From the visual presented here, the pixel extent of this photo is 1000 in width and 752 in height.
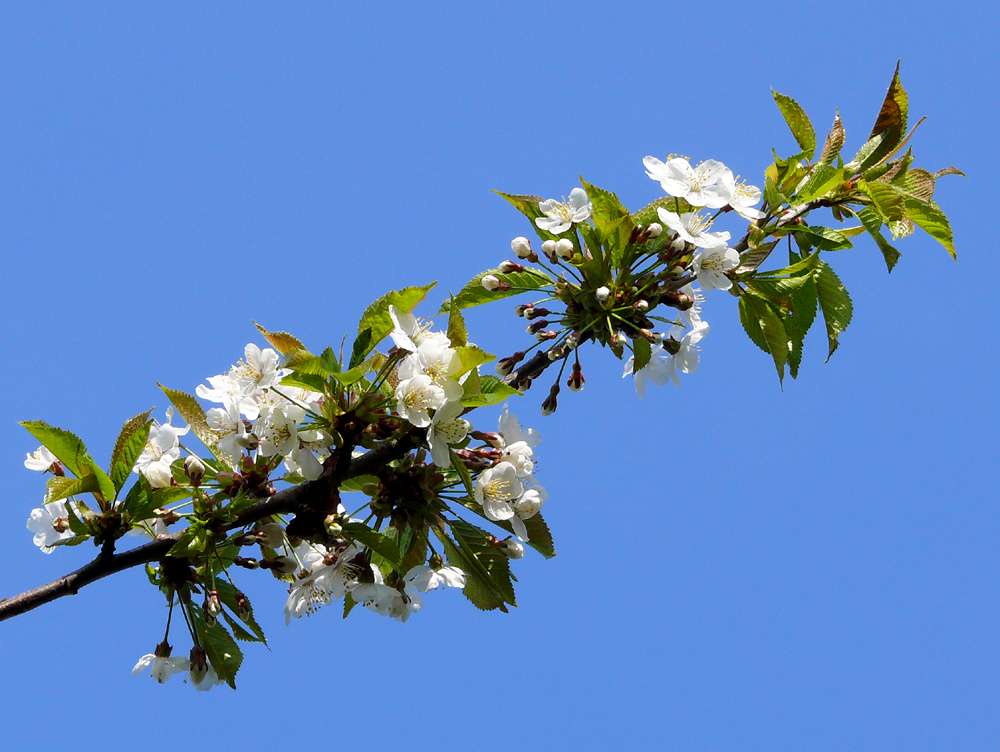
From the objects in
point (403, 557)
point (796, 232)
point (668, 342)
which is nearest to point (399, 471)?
point (403, 557)

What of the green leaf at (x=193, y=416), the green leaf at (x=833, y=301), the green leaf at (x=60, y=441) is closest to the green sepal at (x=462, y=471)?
the green leaf at (x=193, y=416)

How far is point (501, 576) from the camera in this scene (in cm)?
371

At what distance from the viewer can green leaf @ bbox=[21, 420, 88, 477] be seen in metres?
3.37

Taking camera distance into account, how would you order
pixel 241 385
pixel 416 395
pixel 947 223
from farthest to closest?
pixel 947 223, pixel 241 385, pixel 416 395

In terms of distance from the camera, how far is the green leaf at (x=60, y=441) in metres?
3.37

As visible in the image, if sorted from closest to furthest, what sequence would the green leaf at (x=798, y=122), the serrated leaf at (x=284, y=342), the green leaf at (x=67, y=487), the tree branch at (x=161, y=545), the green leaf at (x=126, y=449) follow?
the serrated leaf at (x=284, y=342), the green leaf at (x=67, y=487), the green leaf at (x=126, y=449), the tree branch at (x=161, y=545), the green leaf at (x=798, y=122)

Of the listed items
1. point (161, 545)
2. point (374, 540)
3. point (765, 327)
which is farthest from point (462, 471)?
point (765, 327)

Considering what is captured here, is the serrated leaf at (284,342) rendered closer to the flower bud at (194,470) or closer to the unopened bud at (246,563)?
the flower bud at (194,470)

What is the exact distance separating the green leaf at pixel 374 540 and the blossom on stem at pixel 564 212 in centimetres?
154

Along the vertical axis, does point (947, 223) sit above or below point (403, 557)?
above

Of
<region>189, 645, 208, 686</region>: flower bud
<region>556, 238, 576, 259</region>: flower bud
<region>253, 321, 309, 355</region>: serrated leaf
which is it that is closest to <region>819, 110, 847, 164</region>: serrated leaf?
<region>556, 238, 576, 259</region>: flower bud

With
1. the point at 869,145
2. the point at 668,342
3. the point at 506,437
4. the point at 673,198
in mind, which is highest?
the point at 869,145

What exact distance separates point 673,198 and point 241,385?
6.81 feet

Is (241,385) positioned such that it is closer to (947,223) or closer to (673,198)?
(673,198)
